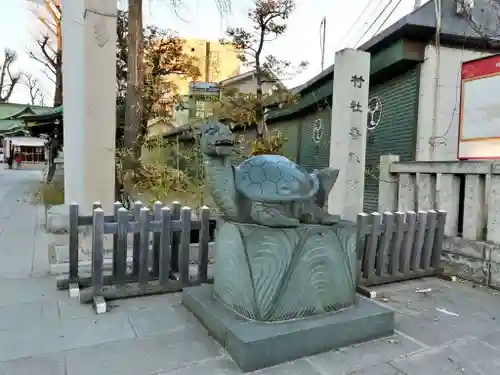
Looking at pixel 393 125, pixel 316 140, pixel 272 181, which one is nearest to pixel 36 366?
pixel 272 181

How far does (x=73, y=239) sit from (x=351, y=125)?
3.71 meters

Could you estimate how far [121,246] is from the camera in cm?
368

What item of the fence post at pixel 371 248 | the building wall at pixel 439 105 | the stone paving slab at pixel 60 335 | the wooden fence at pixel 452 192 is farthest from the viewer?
the building wall at pixel 439 105

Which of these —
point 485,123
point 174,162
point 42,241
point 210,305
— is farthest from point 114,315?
point 485,123

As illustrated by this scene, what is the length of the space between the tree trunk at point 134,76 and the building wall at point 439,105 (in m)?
5.24

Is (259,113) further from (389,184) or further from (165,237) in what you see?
(165,237)

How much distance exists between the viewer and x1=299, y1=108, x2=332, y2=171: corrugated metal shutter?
11.0 meters

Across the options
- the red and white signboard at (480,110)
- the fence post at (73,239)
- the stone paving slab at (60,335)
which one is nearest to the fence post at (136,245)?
the fence post at (73,239)

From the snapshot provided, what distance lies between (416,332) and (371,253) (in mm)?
1147

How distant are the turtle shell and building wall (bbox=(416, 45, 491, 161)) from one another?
5.00 metres

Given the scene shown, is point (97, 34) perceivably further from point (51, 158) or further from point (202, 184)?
point (51, 158)

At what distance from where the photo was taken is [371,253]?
4.24m

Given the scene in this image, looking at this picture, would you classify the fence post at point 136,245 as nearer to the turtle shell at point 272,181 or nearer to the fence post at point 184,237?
the fence post at point 184,237

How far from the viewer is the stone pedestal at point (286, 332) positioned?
8.52ft
